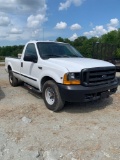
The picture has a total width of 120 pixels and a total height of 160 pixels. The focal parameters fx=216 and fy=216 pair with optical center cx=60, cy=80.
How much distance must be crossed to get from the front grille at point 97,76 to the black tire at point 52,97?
762mm

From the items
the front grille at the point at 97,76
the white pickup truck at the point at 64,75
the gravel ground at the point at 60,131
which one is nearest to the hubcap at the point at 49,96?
the white pickup truck at the point at 64,75

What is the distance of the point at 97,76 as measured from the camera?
Result: 18.2ft

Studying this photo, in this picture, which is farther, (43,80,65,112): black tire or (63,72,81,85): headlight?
(43,80,65,112): black tire

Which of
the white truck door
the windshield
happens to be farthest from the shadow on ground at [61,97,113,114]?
the windshield

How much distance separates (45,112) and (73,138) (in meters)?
1.69

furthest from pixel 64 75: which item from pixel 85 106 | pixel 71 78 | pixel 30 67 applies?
A: pixel 30 67

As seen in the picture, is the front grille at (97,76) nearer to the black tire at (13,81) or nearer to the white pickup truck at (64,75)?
the white pickup truck at (64,75)

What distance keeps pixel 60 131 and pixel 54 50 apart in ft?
9.81

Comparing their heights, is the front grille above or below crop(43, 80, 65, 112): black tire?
above

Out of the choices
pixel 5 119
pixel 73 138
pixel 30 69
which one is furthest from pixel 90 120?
pixel 30 69

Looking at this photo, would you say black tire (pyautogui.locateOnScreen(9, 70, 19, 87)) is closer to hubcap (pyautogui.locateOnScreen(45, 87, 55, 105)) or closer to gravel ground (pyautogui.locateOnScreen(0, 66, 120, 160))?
gravel ground (pyautogui.locateOnScreen(0, 66, 120, 160))

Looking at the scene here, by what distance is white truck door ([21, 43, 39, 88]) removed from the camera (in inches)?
257

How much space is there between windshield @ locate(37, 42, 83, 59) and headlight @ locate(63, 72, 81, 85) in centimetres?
139

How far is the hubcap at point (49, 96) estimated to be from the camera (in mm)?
5805
